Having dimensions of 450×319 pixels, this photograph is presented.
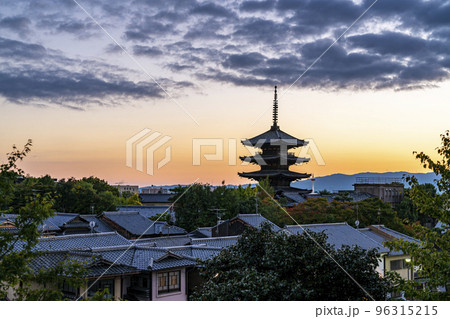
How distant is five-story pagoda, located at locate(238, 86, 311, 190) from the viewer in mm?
26094

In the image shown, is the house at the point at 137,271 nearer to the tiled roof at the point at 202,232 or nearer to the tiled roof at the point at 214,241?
the tiled roof at the point at 214,241

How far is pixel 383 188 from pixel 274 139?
22.7ft

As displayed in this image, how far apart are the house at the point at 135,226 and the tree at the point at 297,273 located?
1231 cm

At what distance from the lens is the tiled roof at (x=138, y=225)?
700 inches

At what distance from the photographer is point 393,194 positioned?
23188 millimetres

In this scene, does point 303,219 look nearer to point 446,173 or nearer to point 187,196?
point 187,196

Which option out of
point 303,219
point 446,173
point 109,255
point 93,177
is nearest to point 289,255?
point 446,173

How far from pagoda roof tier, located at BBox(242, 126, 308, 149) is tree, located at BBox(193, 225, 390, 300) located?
2098 centimetres

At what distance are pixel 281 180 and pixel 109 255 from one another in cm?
1759

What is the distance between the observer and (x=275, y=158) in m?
26.4

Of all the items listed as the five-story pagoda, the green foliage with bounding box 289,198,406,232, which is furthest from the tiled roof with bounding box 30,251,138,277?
the five-story pagoda

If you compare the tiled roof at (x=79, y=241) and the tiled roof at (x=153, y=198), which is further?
the tiled roof at (x=153, y=198)

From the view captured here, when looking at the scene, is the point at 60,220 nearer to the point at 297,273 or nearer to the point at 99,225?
the point at 99,225

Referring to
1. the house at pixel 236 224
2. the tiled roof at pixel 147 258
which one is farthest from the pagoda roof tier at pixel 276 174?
the tiled roof at pixel 147 258
